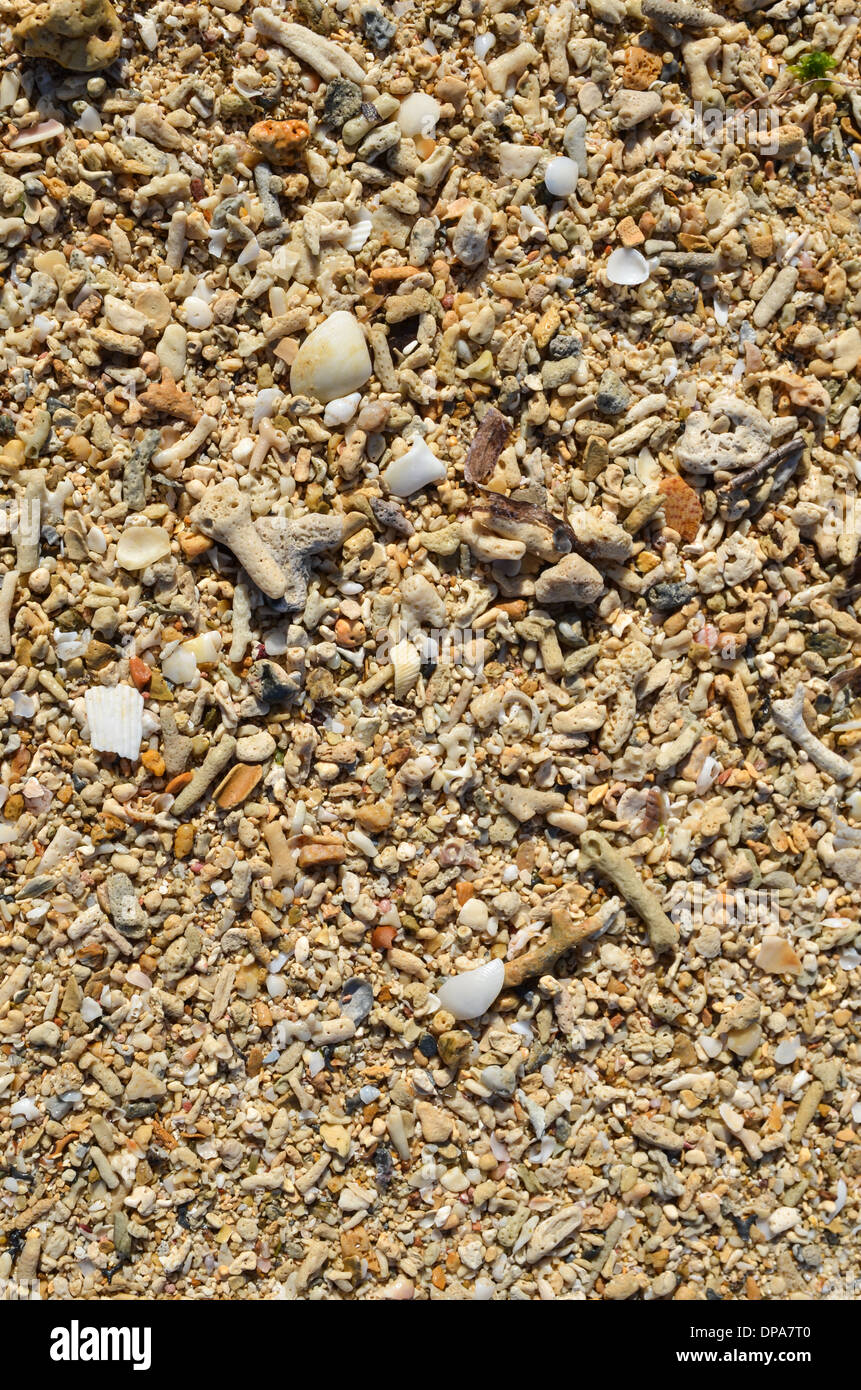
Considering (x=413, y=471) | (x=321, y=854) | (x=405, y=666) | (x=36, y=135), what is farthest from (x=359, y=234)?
(x=321, y=854)

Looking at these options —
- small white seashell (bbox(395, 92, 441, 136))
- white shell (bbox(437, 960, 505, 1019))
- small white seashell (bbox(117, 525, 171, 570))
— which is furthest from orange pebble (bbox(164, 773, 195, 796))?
small white seashell (bbox(395, 92, 441, 136))

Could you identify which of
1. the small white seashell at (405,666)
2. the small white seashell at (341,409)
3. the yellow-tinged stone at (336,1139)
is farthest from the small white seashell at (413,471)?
the yellow-tinged stone at (336,1139)

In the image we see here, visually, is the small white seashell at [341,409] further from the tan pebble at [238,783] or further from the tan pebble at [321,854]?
the tan pebble at [321,854]

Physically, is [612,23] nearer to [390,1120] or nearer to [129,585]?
[129,585]

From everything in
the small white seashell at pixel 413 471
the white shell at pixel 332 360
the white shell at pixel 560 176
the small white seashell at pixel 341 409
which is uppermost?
the white shell at pixel 560 176

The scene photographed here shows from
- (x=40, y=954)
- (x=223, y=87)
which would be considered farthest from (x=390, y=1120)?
(x=223, y=87)

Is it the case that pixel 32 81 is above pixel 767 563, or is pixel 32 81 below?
above

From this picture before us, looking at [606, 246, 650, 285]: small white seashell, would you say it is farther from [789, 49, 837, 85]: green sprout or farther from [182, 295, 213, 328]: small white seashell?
[182, 295, 213, 328]: small white seashell
